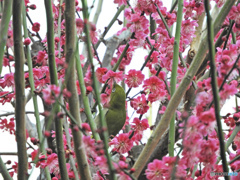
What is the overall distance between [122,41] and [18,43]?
60.5 inches

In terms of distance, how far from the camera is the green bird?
213cm

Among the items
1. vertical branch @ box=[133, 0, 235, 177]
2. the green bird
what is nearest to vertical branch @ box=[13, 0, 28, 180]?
vertical branch @ box=[133, 0, 235, 177]

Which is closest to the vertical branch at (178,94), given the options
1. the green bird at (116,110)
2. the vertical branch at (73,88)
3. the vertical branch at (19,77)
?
the vertical branch at (73,88)

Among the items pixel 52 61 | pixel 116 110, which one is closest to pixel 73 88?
pixel 52 61

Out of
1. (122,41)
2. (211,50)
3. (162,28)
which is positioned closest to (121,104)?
(162,28)

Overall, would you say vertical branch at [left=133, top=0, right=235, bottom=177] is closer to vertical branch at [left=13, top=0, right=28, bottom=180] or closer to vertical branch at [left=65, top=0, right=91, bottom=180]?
vertical branch at [left=65, top=0, right=91, bottom=180]

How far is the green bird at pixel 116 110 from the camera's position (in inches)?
83.7

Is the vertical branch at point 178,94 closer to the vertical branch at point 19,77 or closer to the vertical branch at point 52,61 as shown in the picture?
the vertical branch at point 52,61

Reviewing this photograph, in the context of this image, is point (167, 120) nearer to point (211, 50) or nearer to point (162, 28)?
point (211, 50)

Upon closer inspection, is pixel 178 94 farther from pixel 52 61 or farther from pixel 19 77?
pixel 19 77

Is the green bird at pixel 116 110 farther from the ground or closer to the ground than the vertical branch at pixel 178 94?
farther from the ground

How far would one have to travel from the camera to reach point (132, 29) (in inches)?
71.5

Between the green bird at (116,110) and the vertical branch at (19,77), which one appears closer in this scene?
the vertical branch at (19,77)

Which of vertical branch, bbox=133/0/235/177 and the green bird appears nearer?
vertical branch, bbox=133/0/235/177
